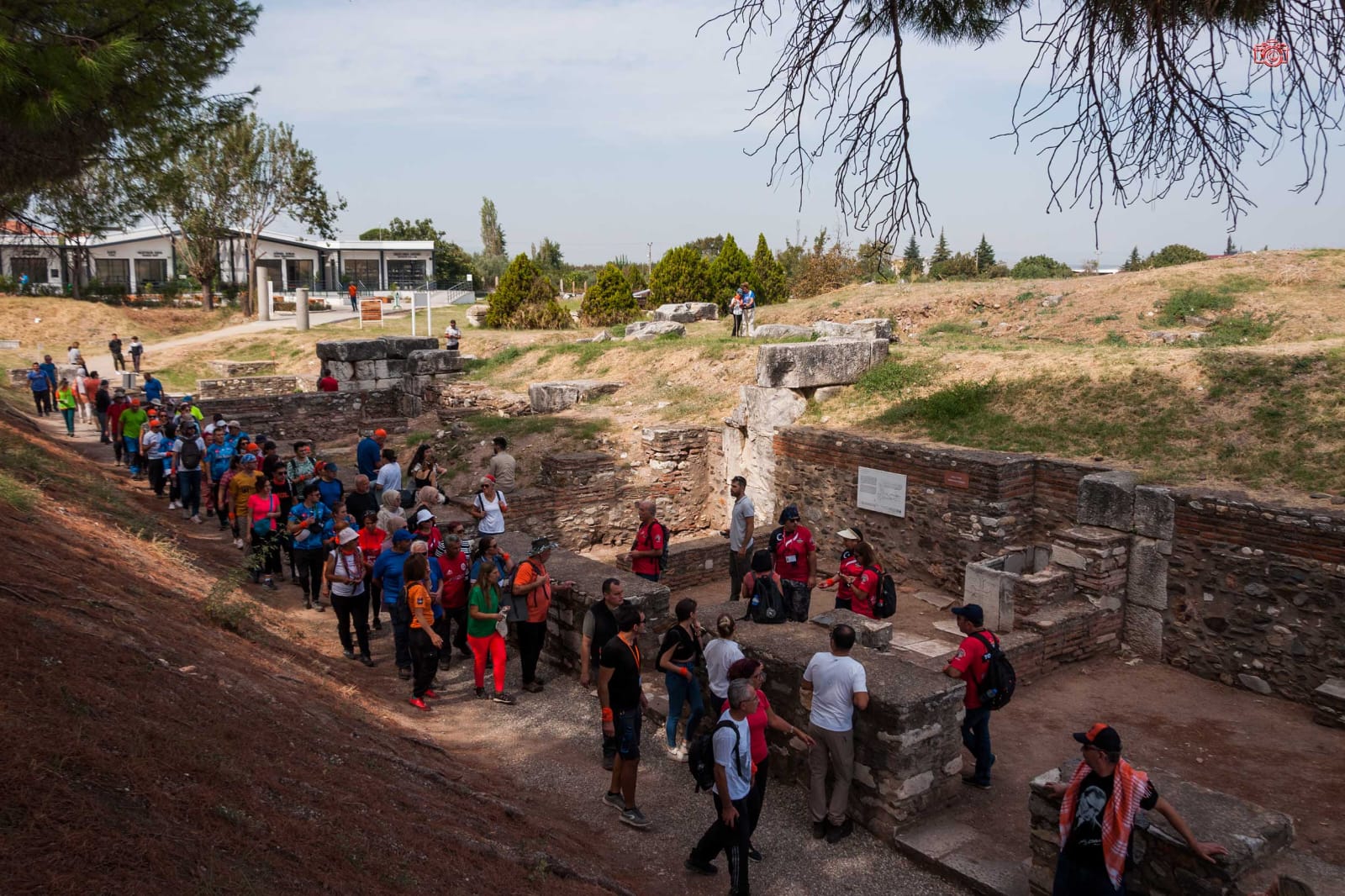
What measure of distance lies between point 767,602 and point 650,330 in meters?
16.1

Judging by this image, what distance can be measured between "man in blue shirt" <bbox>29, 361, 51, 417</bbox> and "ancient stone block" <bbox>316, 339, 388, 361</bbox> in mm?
5715

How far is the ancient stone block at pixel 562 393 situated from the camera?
57.0 feet

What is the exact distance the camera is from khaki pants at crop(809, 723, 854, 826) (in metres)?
5.38

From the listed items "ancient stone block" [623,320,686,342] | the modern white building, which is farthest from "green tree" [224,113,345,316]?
"ancient stone block" [623,320,686,342]

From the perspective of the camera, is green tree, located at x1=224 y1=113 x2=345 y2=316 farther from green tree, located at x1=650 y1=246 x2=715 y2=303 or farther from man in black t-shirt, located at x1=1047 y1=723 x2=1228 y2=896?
man in black t-shirt, located at x1=1047 y1=723 x2=1228 y2=896

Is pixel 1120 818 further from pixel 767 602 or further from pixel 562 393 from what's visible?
pixel 562 393

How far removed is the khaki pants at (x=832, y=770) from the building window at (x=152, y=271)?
46921mm

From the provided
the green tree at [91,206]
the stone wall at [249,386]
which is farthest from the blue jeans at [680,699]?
the stone wall at [249,386]

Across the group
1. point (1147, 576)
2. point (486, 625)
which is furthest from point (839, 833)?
point (1147, 576)

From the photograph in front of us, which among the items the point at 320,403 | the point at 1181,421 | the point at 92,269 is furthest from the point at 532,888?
the point at 92,269

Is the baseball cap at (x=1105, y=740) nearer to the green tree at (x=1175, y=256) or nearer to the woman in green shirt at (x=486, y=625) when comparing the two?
the woman in green shirt at (x=486, y=625)

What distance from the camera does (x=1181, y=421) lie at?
9.91 meters

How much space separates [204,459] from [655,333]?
1198 cm

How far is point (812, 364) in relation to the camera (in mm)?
13219
